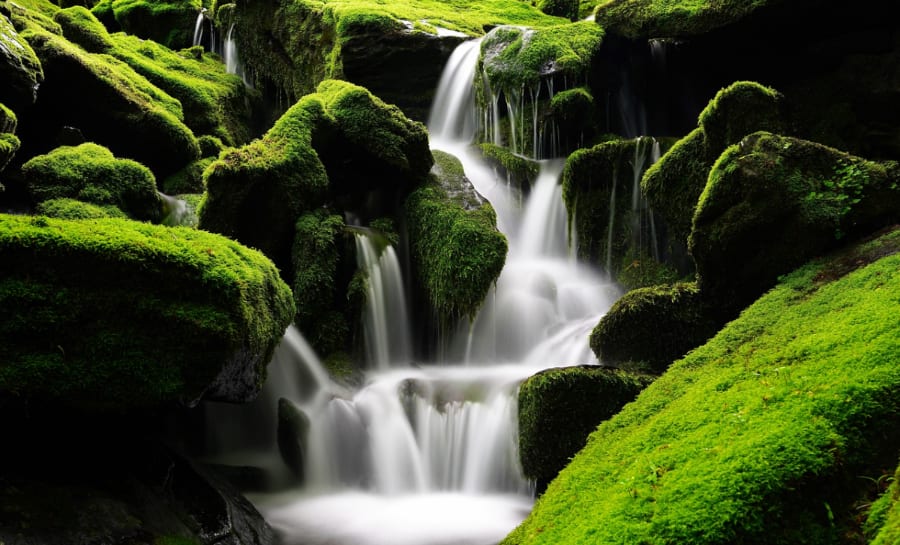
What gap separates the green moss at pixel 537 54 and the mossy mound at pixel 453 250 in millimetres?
4774

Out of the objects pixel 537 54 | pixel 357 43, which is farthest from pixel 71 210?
pixel 537 54

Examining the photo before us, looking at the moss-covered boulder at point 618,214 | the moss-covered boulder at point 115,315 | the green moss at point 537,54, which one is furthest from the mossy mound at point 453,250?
the green moss at point 537,54

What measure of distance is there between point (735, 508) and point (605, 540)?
61 cm

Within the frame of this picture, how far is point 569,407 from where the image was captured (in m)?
5.65

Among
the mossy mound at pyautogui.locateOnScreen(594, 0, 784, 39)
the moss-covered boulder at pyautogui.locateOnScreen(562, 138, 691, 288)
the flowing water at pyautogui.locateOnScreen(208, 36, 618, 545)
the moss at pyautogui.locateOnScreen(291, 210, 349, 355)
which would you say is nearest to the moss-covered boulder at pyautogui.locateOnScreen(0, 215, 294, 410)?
the flowing water at pyautogui.locateOnScreen(208, 36, 618, 545)

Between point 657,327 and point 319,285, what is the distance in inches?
185

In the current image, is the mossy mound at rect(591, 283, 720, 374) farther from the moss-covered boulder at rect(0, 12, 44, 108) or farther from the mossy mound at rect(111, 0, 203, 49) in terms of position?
the mossy mound at rect(111, 0, 203, 49)

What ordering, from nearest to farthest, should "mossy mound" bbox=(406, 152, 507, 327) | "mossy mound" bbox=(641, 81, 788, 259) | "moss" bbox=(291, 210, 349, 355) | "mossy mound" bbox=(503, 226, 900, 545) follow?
"mossy mound" bbox=(503, 226, 900, 545) → "mossy mound" bbox=(641, 81, 788, 259) → "moss" bbox=(291, 210, 349, 355) → "mossy mound" bbox=(406, 152, 507, 327)

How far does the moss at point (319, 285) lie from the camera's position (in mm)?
8672

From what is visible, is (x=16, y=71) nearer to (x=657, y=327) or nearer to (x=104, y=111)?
(x=104, y=111)

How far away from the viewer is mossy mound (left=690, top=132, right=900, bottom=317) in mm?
5656

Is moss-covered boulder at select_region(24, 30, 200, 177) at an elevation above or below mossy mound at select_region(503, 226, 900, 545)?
above

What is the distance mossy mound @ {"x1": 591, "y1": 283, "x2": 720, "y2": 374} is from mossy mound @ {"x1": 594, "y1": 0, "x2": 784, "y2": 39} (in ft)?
24.5

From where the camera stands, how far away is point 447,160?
38.7 ft
